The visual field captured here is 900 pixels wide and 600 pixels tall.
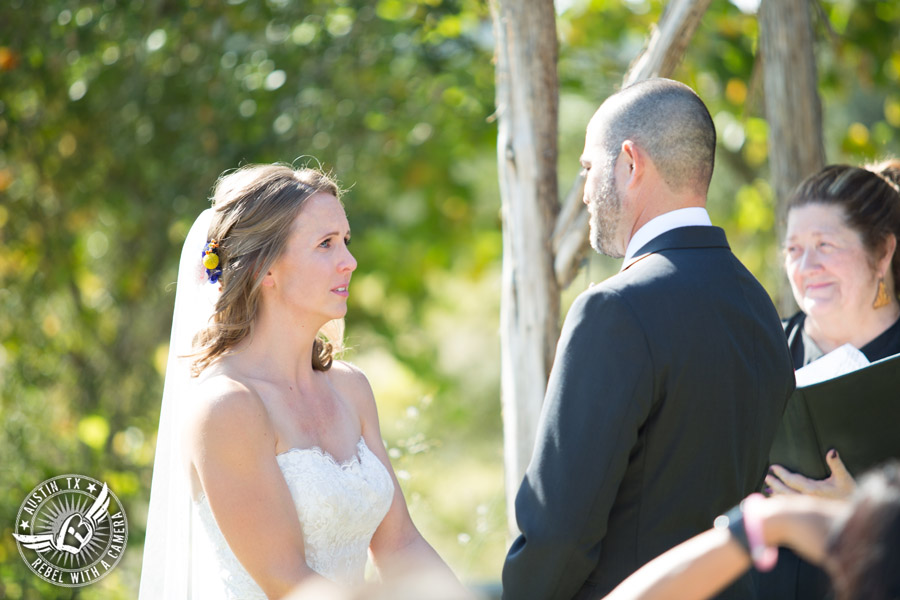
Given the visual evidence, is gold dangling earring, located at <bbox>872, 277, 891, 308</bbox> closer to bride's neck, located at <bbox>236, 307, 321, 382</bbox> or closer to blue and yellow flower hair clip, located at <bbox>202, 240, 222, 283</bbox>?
bride's neck, located at <bbox>236, 307, 321, 382</bbox>

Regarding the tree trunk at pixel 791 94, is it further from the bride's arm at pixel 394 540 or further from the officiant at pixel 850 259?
the bride's arm at pixel 394 540

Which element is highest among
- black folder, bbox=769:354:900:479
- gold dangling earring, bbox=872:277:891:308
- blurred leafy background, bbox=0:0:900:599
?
gold dangling earring, bbox=872:277:891:308

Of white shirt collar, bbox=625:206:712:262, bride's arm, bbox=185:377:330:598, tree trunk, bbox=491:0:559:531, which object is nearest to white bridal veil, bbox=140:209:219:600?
bride's arm, bbox=185:377:330:598

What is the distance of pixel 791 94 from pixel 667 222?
230cm

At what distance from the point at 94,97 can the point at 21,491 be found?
2.57 m

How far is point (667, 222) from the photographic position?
6.95 ft

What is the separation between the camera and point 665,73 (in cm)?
311

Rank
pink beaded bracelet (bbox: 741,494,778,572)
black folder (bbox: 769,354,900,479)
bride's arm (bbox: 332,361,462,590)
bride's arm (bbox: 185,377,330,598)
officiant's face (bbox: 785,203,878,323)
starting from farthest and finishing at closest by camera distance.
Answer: officiant's face (bbox: 785,203,878,323)
bride's arm (bbox: 332,361,462,590)
black folder (bbox: 769,354,900,479)
bride's arm (bbox: 185,377,330,598)
pink beaded bracelet (bbox: 741,494,778,572)

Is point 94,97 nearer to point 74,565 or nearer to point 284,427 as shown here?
point 74,565

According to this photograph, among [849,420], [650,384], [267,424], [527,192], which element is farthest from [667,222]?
[527,192]

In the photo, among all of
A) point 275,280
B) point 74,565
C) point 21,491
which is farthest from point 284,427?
point 21,491

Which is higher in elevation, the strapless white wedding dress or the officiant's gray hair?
the officiant's gray hair

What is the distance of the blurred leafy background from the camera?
17.7 ft

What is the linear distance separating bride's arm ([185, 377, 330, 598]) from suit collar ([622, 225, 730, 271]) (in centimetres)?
106
